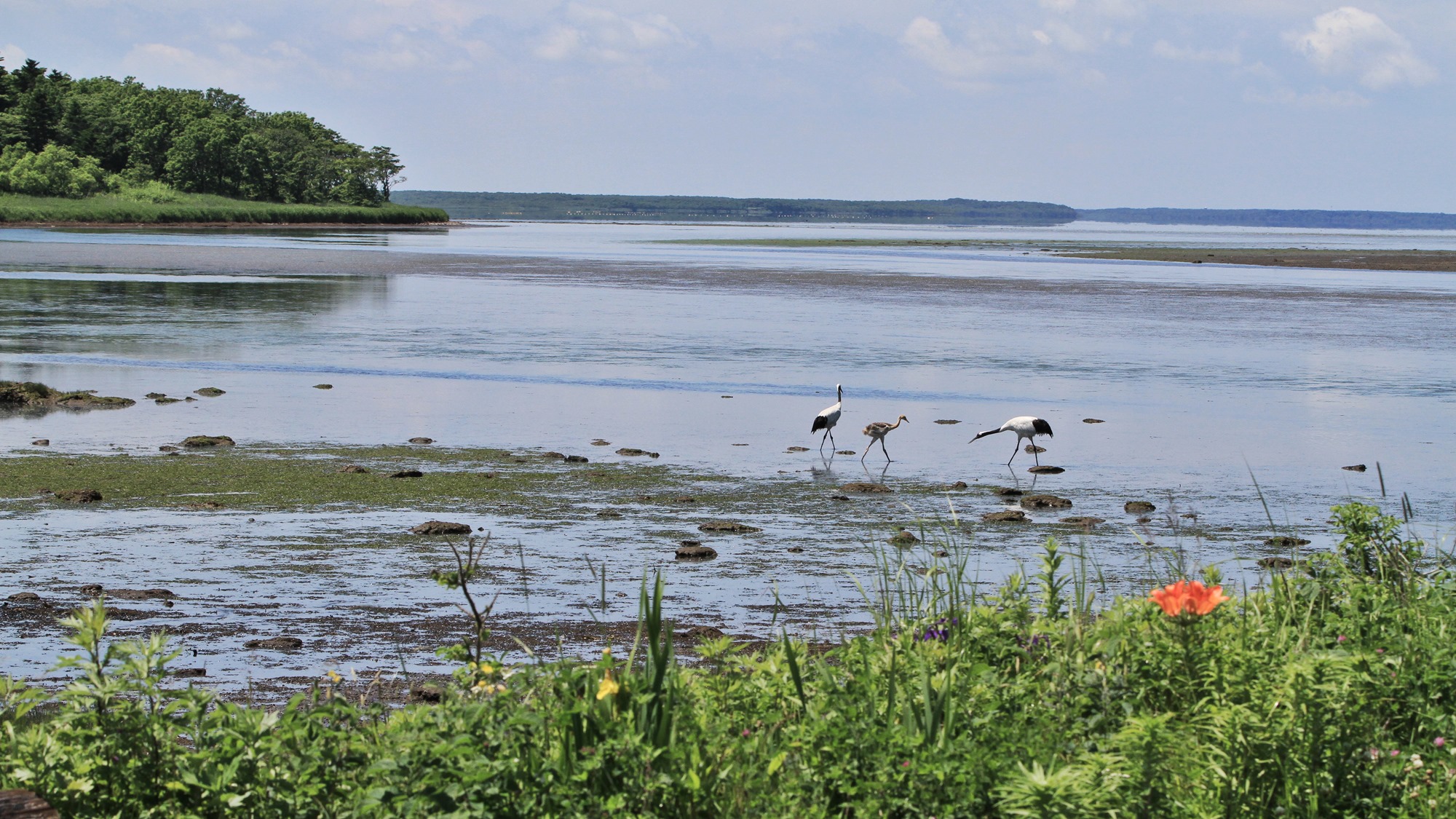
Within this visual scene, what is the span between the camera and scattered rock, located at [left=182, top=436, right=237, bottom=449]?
52.7 feet

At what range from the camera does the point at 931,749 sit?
4270mm

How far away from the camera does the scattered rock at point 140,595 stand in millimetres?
9445

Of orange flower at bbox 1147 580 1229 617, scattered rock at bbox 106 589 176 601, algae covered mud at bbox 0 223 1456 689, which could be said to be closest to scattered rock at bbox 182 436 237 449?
algae covered mud at bbox 0 223 1456 689

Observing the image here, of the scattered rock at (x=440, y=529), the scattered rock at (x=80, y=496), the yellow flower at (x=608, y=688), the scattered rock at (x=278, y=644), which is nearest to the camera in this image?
the yellow flower at (x=608, y=688)

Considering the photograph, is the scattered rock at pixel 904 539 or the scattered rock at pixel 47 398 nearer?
the scattered rock at pixel 904 539

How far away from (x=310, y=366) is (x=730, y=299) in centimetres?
1985

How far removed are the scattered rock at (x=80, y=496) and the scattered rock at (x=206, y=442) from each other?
9.45 feet

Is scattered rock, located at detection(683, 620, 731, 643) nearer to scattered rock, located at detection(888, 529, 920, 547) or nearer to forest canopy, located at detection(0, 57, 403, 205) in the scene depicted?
scattered rock, located at detection(888, 529, 920, 547)

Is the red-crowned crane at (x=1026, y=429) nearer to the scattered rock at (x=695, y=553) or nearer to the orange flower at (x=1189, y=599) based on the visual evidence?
the scattered rock at (x=695, y=553)

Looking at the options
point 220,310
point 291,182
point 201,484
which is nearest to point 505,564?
point 201,484

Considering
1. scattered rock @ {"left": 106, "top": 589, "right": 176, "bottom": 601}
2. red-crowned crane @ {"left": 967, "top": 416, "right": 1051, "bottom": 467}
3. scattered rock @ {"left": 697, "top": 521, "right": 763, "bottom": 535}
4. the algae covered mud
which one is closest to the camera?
scattered rock @ {"left": 106, "top": 589, "right": 176, "bottom": 601}

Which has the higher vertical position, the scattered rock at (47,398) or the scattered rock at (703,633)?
the scattered rock at (703,633)

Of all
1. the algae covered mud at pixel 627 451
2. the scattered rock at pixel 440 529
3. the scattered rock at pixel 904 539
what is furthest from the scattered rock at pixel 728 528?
the scattered rock at pixel 440 529

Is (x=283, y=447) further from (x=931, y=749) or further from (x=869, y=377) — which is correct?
(x=931, y=749)
